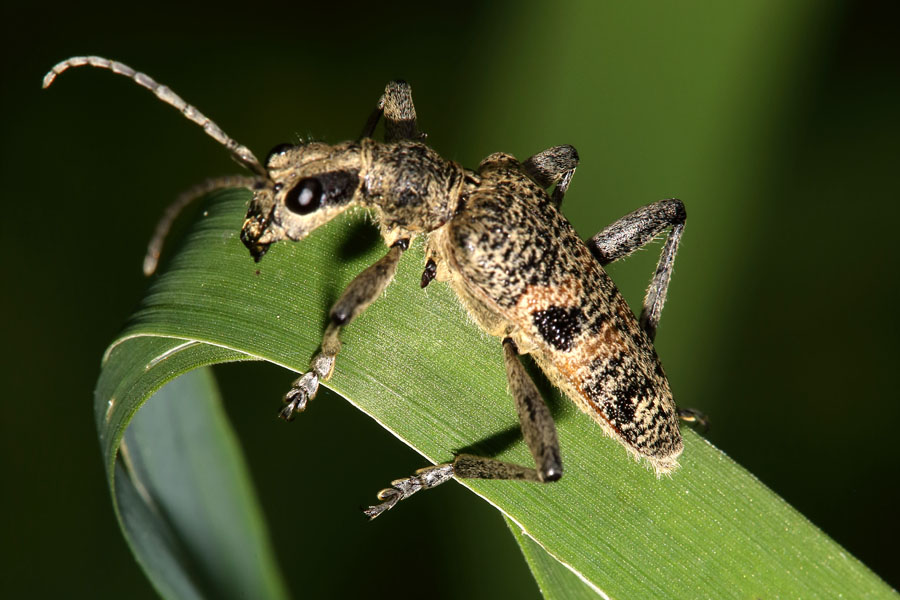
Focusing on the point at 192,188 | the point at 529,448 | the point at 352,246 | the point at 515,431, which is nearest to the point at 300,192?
the point at 352,246

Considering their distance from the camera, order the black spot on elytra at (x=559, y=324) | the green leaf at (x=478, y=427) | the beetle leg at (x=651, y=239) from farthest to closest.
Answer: the beetle leg at (x=651, y=239)
the black spot on elytra at (x=559, y=324)
the green leaf at (x=478, y=427)

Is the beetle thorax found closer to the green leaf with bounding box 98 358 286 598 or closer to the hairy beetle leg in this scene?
the green leaf with bounding box 98 358 286 598

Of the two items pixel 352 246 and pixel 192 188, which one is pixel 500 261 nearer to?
pixel 352 246

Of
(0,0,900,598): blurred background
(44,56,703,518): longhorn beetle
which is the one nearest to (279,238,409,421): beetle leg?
(44,56,703,518): longhorn beetle

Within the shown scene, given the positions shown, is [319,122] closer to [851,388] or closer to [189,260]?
[189,260]

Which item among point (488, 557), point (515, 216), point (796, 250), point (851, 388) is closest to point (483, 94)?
point (515, 216)

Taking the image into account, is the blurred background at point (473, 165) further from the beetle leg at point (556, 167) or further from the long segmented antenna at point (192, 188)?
the long segmented antenna at point (192, 188)

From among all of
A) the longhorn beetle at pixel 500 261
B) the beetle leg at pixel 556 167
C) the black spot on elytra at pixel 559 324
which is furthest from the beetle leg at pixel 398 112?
the black spot on elytra at pixel 559 324
